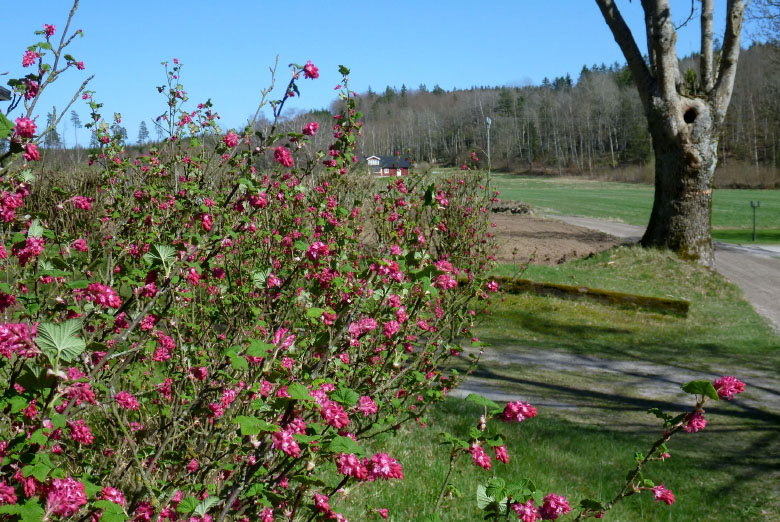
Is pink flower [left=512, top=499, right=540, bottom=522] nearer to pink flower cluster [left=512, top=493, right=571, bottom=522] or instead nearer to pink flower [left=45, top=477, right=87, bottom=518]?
pink flower cluster [left=512, top=493, right=571, bottom=522]

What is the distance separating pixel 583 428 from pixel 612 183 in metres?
64.5

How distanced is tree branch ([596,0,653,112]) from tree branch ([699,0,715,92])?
4.21ft

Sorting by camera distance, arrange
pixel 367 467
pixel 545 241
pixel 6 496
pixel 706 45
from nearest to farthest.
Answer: pixel 6 496, pixel 367 467, pixel 706 45, pixel 545 241

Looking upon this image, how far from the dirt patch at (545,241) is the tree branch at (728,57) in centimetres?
453

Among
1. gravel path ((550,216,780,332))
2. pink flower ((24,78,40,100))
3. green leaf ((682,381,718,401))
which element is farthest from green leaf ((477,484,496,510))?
gravel path ((550,216,780,332))

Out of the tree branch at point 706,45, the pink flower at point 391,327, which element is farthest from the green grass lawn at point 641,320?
the pink flower at point 391,327

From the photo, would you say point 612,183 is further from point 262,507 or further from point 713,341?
point 262,507

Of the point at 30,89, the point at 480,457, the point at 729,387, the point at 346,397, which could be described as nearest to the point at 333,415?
the point at 346,397

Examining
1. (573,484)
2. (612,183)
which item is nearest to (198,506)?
(573,484)

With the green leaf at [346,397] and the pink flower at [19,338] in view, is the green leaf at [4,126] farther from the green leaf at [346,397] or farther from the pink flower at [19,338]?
the green leaf at [346,397]

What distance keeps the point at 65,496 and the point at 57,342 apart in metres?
0.43

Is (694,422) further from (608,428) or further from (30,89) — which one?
(608,428)

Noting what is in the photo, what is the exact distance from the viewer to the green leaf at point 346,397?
188 cm

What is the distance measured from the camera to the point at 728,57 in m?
12.8
